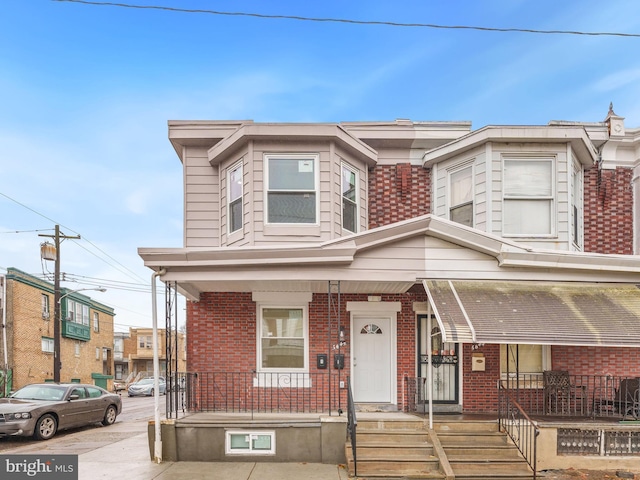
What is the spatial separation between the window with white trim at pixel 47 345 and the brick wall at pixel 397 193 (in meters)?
22.9

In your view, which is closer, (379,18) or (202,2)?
(379,18)

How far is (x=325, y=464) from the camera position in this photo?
7.40m

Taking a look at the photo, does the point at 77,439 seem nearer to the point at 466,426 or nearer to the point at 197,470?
the point at 197,470

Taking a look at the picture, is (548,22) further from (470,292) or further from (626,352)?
(626,352)

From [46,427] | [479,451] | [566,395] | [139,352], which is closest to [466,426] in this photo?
[479,451]

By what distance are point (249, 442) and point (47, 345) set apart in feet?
75.8

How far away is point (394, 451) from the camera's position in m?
7.24

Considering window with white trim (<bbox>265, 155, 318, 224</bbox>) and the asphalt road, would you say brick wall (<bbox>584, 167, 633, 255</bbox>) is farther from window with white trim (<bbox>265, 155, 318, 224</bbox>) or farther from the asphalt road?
the asphalt road

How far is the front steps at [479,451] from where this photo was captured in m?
6.89

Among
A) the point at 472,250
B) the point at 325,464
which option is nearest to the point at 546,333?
the point at 472,250

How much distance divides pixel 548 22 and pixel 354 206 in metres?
5.19

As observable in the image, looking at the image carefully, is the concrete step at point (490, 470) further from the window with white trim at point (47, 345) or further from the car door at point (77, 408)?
the window with white trim at point (47, 345)

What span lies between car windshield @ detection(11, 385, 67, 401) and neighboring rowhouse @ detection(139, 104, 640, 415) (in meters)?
5.33

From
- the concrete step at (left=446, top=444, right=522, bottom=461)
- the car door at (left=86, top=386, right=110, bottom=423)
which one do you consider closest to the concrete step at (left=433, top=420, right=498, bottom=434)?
the concrete step at (left=446, top=444, right=522, bottom=461)
